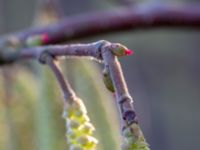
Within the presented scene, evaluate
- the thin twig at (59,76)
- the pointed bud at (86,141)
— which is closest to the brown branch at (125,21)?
the thin twig at (59,76)

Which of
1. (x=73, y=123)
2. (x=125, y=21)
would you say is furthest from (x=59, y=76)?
(x=125, y=21)

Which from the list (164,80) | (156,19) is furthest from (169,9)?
(164,80)

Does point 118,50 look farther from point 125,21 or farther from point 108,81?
point 125,21

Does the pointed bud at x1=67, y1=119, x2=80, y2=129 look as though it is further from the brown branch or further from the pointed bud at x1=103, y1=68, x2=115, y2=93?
the brown branch

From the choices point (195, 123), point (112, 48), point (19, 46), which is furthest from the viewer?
point (195, 123)

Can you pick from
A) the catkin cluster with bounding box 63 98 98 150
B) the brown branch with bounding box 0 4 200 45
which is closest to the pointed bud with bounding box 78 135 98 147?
the catkin cluster with bounding box 63 98 98 150

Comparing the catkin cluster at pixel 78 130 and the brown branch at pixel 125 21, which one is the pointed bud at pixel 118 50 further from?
the brown branch at pixel 125 21

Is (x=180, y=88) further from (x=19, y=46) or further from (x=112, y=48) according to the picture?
(x=112, y=48)

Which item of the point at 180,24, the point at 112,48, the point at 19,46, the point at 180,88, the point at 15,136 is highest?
the point at 180,88
